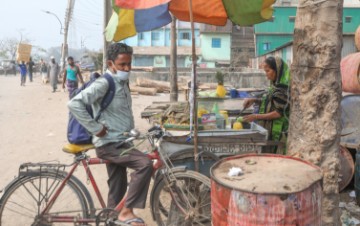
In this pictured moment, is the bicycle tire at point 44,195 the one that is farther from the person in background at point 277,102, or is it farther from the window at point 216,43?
the window at point 216,43

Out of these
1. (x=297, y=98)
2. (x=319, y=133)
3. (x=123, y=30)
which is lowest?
(x=319, y=133)

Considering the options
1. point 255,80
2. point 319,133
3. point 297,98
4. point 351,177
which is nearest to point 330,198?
point 319,133

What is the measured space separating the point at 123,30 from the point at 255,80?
14472mm

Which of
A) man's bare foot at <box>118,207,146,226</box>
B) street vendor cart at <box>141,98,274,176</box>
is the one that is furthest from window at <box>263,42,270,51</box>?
man's bare foot at <box>118,207,146,226</box>

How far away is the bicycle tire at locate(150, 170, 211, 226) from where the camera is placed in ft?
11.0

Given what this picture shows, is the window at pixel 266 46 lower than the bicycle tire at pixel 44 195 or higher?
higher

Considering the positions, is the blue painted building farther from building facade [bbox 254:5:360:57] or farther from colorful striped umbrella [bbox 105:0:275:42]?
colorful striped umbrella [bbox 105:0:275:42]

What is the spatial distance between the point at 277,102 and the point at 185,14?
187 cm

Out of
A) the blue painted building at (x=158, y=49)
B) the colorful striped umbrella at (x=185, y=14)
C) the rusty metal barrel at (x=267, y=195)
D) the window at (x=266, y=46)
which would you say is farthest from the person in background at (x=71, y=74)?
the window at (x=266, y=46)

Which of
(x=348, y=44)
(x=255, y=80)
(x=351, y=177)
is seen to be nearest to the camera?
(x=351, y=177)

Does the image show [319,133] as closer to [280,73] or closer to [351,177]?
[280,73]

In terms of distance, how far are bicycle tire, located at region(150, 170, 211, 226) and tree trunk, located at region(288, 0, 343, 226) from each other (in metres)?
0.90

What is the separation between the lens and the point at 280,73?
14.9 feet

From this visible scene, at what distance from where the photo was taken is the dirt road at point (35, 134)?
610 cm
